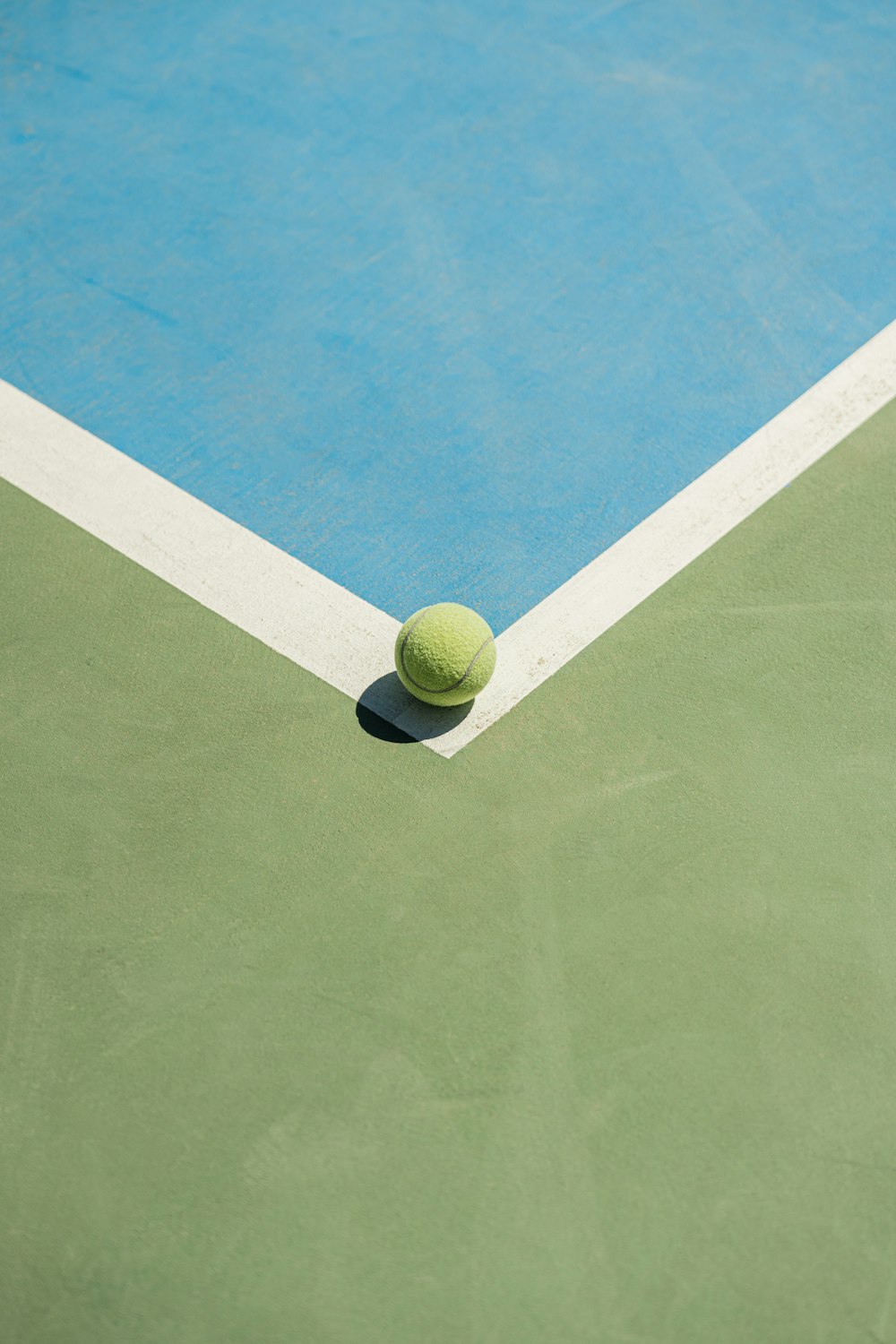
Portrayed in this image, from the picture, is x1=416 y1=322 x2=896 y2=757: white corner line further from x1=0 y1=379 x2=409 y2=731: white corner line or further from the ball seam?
x1=0 y1=379 x2=409 y2=731: white corner line

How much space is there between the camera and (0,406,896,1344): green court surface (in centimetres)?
444

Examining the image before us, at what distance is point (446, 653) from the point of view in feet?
18.7

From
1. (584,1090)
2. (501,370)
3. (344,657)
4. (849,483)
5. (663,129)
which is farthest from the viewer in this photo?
(663,129)

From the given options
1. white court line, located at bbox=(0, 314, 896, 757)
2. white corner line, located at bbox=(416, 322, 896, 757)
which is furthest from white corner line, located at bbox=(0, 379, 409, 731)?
white corner line, located at bbox=(416, 322, 896, 757)

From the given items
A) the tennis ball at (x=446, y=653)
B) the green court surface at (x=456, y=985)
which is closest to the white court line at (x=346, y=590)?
the green court surface at (x=456, y=985)

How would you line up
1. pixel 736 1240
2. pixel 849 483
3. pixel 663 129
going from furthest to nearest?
pixel 663 129 < pixel 849 483 < pixel 736 1240

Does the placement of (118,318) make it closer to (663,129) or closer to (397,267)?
(397,267)

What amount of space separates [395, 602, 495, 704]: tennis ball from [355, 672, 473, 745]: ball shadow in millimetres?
A: 213

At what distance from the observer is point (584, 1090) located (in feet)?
15.9

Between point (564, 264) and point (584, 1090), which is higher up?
point (564, 264)

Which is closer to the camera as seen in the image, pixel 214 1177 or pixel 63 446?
pixel 214 1177

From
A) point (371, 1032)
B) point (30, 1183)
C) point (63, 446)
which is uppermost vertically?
point (63, 446)

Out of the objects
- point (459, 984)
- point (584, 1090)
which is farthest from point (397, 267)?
point (584, 1090)

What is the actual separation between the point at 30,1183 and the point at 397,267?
6.56 metres
